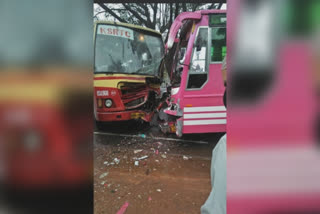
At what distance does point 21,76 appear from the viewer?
19.2 inches

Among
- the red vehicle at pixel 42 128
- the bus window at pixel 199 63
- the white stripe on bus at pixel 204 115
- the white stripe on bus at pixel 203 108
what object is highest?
the bus window at pixel 199 63

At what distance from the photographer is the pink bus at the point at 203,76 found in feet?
12.2

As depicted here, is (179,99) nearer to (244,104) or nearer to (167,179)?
(167,179)

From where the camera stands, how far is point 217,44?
372 centimetres

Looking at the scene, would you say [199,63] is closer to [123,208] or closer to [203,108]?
[203,108]

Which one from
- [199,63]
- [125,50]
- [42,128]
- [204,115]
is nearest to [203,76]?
[199,63]

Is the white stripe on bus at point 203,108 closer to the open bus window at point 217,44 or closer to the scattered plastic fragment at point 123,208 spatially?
the open bus window at point 217,44

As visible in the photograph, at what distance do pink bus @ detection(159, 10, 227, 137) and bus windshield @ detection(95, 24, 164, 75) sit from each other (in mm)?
1711

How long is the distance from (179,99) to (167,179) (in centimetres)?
154

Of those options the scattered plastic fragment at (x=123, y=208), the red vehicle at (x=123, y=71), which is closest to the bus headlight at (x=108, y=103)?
the red vehicle at (x=123, y=71)

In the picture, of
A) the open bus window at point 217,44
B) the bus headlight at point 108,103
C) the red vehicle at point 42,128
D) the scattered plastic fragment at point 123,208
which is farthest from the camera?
the bus headlight at point 108,103

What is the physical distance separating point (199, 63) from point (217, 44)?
18.6 inches

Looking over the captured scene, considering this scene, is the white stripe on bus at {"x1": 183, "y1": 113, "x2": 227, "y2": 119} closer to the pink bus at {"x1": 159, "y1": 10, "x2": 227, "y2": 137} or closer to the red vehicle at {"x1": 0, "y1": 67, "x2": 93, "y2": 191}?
the pink bus at {"x1": 159, "y1": 10, "x2": 227, "y2": 137}

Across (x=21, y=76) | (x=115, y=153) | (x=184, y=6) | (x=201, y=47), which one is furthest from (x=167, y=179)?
(x=184, y=6)
